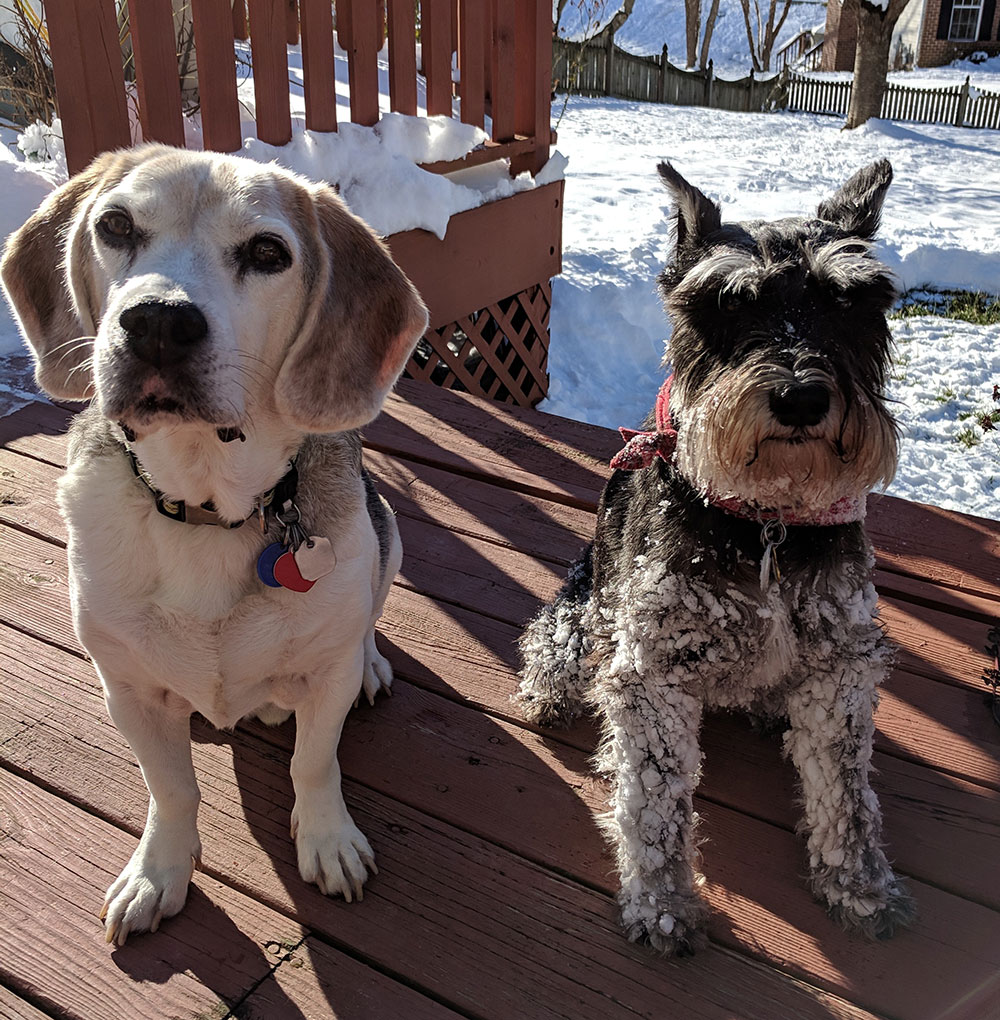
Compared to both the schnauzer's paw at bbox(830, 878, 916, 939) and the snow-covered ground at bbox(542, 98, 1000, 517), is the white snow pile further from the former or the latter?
the schnauzer's paw at bbox(830, 878, 916, 939)

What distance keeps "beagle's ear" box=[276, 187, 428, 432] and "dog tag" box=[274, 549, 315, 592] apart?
0.85 feet

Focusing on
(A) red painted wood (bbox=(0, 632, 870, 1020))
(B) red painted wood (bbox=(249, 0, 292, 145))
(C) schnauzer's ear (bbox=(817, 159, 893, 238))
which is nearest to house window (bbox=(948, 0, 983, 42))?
(B) red painted wood (bbox=(249, 0, 292, 145))

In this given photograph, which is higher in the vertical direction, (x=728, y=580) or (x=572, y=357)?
(x=728, y=580)

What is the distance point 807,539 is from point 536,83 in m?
4.05

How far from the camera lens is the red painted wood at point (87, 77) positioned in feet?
10.5

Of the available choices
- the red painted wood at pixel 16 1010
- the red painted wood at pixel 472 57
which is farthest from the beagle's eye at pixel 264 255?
the red painted wood at pixel 472 57

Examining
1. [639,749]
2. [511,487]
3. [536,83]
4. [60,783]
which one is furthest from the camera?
[536,83]

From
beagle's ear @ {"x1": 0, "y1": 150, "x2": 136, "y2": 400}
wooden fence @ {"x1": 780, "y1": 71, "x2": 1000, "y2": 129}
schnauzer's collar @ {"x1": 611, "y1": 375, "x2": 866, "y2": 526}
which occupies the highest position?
beagle's ear @ {"x1": 0, "y1": 150, "x2": 136, "y2": 400}

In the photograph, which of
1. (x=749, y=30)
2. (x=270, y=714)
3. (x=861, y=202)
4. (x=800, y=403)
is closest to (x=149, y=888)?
(x=270, y=714)

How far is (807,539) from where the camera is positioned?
1.95 m

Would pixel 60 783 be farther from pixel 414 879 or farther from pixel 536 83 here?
pixel 536 83

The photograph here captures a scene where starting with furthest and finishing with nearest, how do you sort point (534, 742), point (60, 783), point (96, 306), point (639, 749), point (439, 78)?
point (439, 78), point (534, 742), point (60, 783), point (639, 749), point (96, 306)

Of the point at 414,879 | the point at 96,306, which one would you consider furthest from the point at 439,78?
the point at 414,879

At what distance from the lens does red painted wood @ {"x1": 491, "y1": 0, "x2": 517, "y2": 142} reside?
4.83m
